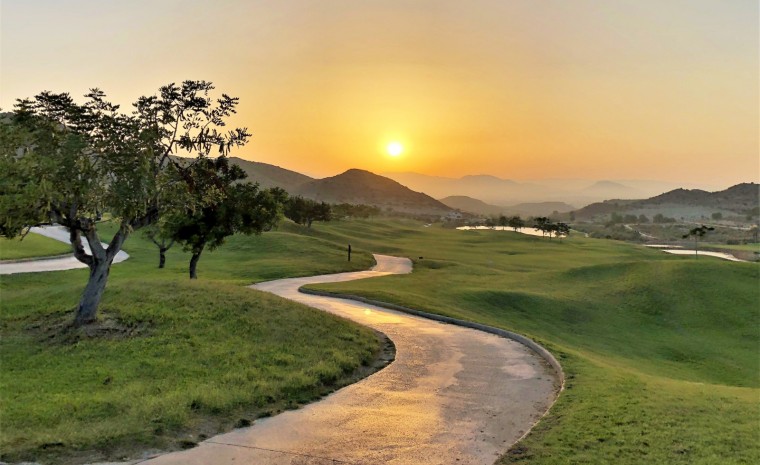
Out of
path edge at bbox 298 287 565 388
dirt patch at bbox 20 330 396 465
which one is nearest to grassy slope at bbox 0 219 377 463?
dirt patch at bbox 20 330 396 465

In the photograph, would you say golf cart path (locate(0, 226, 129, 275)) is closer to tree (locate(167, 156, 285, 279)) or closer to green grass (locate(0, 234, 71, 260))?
green grass (locate(0, 234, 71, 260))

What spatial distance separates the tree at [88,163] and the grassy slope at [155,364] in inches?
106

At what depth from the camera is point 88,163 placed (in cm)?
1730

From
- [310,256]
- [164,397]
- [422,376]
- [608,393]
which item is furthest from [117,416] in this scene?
[310,256]

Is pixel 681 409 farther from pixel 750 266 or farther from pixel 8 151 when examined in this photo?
pixel 750 266

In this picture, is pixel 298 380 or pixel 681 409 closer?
pixel 681 409

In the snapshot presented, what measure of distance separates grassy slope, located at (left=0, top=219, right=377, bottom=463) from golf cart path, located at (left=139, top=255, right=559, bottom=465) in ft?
3.22

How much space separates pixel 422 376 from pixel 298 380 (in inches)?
168

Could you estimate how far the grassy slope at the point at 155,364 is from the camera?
10.7 meters

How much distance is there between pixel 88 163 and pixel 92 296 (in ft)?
17.3

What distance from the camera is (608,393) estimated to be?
1452 cm

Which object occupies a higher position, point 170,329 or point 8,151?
point 8,151

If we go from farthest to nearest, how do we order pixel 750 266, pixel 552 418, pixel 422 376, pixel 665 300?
pixel 750 266 < pixel 665 300 < pixel 422 376 < pixel 552 418

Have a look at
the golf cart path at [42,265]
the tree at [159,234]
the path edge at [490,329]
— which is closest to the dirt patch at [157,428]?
the path edge at [490,329]
